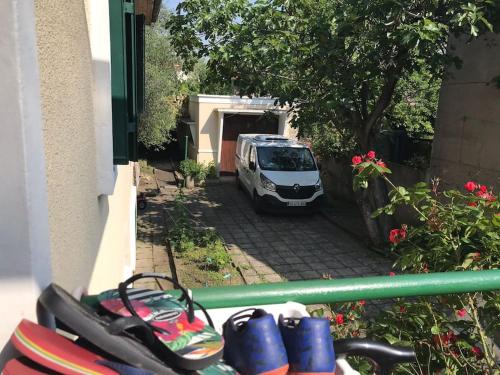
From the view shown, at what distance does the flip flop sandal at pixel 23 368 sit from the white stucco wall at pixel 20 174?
0.79ft

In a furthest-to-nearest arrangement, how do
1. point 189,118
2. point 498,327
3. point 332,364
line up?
1. point 189,118
2. point 498,327
3. point 332,364

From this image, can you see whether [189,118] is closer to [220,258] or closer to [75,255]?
[220,258]

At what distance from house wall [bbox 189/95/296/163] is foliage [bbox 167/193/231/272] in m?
6.71

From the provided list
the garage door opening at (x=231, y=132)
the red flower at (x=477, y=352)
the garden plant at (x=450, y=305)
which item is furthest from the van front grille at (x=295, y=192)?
the red flower at (x=477, y=352)

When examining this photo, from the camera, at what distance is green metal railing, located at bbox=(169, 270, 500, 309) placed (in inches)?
49.9

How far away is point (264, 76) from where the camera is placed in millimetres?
8562

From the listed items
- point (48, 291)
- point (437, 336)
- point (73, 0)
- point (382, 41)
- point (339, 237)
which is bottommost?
point (339, 237)

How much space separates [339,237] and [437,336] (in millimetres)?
7687

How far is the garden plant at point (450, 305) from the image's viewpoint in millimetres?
2084

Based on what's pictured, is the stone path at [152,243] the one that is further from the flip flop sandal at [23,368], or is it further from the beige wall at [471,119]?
the beige wall at [471,119]

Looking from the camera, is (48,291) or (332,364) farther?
(332,364)

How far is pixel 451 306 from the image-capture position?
2148mm

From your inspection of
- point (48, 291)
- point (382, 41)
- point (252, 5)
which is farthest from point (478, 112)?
point (48, 291)

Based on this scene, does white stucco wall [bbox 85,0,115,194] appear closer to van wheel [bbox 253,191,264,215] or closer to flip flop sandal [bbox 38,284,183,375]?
flip flop sandal [bbox 38,284,183,375]
